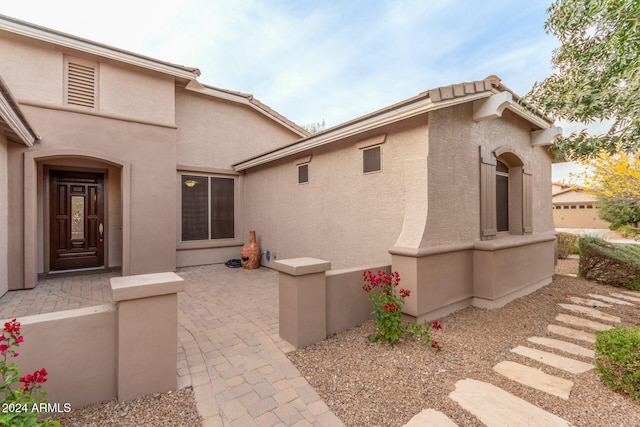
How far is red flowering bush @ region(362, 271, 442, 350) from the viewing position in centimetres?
367

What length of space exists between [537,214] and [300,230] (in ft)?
19.8

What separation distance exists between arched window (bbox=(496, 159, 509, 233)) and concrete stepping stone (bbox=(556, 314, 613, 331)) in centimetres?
202

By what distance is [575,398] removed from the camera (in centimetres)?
269

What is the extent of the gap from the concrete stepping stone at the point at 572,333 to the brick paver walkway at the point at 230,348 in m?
3.94

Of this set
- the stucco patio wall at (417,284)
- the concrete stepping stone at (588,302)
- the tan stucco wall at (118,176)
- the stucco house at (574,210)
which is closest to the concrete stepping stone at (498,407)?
the stucco patio wall at (417,284)

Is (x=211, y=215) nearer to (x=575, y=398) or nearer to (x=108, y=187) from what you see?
(x=108, y=187)

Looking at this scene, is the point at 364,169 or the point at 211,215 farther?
the point at 211,215

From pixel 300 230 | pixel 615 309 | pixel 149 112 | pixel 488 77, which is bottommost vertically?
pixel 615 309

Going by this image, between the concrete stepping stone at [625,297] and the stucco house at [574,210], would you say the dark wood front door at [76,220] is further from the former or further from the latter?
the stucco house at [574,210]

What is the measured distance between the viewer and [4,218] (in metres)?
5.75

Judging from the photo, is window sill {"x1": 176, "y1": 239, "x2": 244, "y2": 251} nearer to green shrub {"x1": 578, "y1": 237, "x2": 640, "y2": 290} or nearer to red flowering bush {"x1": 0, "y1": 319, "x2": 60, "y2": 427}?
red flowering bush {"x1": 0, "y1": 319, "x2": 60, "y2": 427}

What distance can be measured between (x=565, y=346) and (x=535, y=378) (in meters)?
1.26

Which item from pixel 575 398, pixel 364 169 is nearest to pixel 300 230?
pixel 364 169

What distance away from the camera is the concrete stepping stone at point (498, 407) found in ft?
7.79
